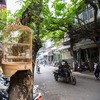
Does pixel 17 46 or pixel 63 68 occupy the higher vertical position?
pixel 17 46

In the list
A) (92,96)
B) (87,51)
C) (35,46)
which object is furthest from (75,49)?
(35,46)

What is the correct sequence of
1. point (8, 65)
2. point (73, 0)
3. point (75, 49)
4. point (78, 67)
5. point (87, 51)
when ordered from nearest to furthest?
point (8, 65) → point (73, 0) → point (78, 67) → point (87, 51) → point (75, 49)

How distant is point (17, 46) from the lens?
411 cm

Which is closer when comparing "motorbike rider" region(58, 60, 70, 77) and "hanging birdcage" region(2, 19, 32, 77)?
"hanging birdcage" region(2, 19, 32, 77)

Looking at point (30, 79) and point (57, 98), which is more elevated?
point (30, 79)

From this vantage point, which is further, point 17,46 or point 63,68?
point 63,68

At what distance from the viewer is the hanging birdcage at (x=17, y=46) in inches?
149

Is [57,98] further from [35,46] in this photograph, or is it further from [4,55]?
[4,55]

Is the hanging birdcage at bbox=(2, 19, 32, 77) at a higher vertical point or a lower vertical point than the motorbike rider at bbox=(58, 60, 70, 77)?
higher

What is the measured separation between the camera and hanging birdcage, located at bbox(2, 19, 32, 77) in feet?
12.4

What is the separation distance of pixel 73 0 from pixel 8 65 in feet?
48.8

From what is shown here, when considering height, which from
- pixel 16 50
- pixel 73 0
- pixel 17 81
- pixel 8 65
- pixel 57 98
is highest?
pixel 73 0

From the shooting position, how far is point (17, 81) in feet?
13.3

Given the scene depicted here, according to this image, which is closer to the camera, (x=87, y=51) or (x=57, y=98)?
(x=57, y=98)
